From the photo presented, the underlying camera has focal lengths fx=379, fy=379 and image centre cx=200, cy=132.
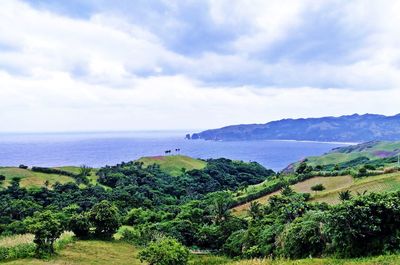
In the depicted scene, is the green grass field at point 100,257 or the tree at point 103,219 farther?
the tree at point 103,219

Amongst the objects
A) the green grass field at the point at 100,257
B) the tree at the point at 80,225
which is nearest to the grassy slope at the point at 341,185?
the green grass field at the point at 100,257

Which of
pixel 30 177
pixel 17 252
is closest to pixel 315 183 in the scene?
pixel 17 252

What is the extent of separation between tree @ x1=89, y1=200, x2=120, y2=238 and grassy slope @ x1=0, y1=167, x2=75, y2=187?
75.5 metres

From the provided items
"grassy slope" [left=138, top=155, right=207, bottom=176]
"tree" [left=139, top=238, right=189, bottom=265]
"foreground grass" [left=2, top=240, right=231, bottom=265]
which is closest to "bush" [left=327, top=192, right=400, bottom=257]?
"tree" [left=139, top=238, right=189, bottom=265]

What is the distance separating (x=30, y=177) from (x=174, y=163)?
6795cm

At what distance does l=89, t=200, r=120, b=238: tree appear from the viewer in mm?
53625

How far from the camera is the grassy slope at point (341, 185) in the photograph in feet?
235

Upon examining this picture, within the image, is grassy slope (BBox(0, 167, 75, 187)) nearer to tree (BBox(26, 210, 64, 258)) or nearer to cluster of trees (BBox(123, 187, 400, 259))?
cluster of trees (BBox(123, 187, 400, 259))

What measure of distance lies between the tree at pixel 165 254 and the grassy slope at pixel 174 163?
127936 millimetres

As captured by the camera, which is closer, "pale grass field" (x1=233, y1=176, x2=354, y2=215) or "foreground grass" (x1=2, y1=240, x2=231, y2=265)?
"foreground grass" (x1=2, y1=240, x2=231, y2=265)

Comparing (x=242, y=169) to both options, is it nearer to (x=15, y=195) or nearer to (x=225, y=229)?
(x=15, y=195)

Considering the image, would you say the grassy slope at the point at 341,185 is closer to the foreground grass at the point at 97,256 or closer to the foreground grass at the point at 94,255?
the foreground grass at the point at 97,256

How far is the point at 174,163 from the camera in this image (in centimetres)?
17838

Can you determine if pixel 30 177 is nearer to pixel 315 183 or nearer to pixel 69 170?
pixel 69 170
